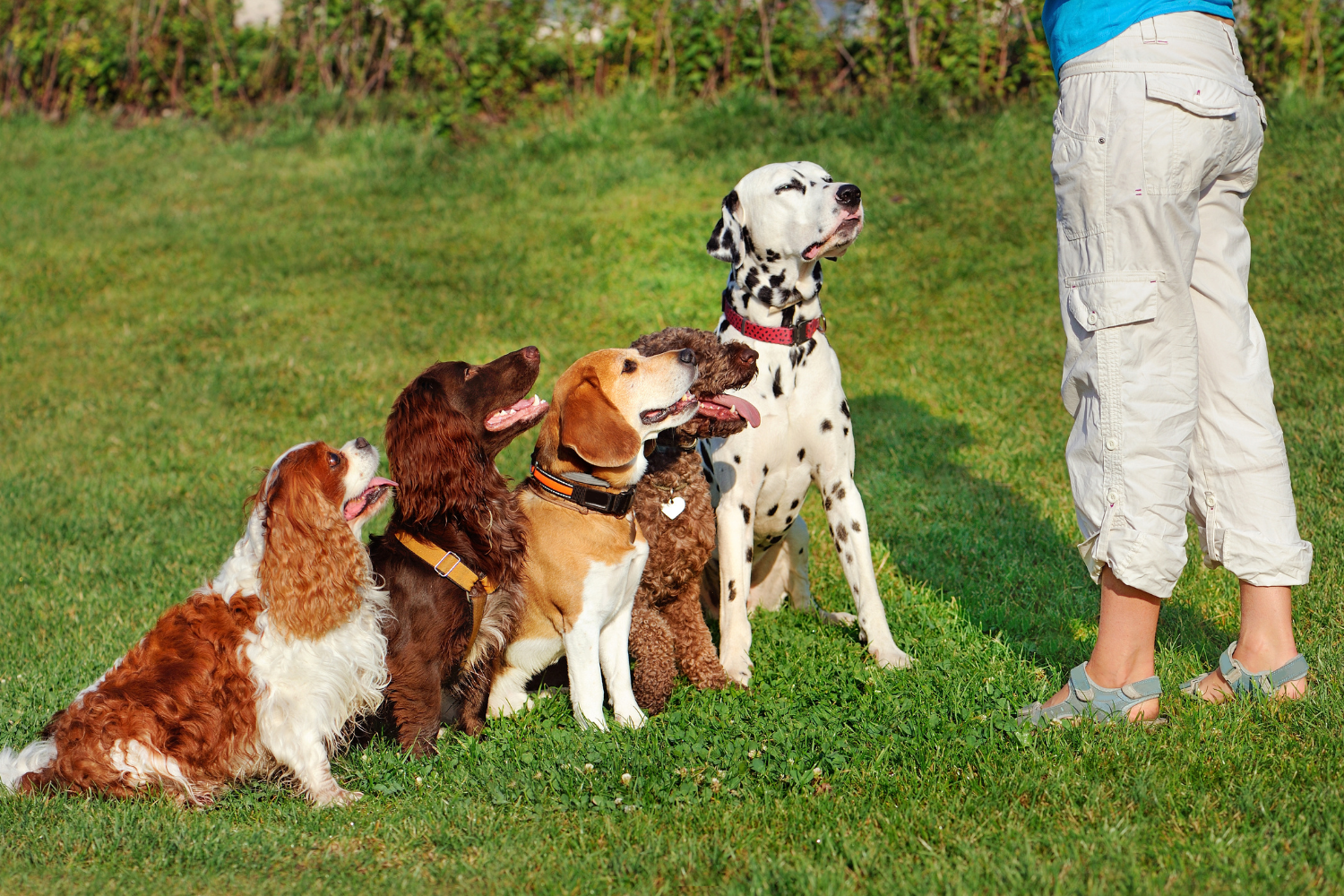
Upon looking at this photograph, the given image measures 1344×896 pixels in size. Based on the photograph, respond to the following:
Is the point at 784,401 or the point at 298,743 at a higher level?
the point at 784,401

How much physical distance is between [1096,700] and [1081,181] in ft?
5.97

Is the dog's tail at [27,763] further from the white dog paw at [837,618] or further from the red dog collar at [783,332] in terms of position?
the white dog paw at [837,618]

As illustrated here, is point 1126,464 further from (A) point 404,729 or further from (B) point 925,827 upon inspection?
(A) point 404,729

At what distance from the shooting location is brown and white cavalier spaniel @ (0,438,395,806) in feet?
13.1

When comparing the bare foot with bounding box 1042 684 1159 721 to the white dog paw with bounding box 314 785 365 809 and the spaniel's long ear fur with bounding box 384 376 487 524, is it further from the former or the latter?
the white dog paw with bounding box 314 785 365 809

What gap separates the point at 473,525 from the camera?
446cm

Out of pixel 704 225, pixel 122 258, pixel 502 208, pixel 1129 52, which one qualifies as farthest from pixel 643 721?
pixel 122 258

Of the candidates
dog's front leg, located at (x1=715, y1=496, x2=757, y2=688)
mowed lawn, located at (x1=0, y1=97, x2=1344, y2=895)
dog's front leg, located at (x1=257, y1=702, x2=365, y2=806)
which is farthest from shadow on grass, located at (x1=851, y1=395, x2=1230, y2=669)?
dog's front leg, located at (x1=257, y1=702, x2=365, y2=806)

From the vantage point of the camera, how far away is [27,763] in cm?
410

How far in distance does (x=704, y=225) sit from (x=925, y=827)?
28.5 ft

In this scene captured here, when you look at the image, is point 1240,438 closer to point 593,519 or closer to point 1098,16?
point 1098,16

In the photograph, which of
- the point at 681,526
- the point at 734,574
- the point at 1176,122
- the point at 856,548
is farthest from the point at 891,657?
the point at 1176,122

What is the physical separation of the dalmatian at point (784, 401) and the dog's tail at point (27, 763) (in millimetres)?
2676

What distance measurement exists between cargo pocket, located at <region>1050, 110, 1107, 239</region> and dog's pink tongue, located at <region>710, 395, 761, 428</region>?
157 centimetres
